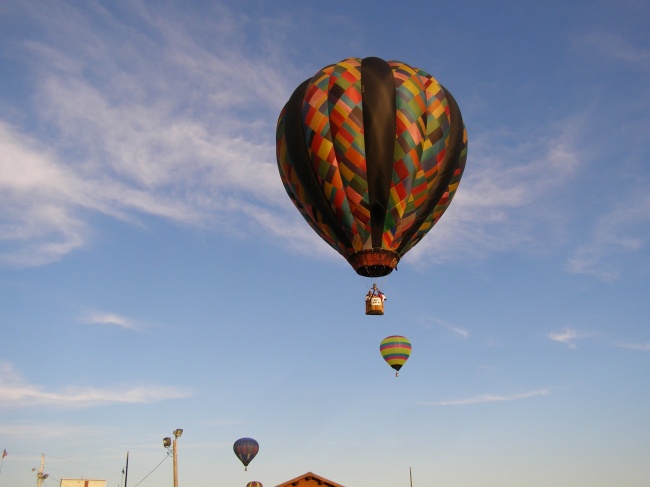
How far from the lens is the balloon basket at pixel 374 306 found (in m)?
28.9

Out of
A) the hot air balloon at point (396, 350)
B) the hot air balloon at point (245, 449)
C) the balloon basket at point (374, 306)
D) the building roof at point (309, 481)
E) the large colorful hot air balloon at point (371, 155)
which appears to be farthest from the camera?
the hot air balloon at point (245, 449)

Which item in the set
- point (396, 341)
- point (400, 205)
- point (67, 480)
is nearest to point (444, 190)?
point (400, 205)

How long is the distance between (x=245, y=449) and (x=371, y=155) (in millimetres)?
24794

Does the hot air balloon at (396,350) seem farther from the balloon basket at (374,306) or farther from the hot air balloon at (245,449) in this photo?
the hot air balloon at (245,449)

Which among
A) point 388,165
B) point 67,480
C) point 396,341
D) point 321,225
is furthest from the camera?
point 67,480

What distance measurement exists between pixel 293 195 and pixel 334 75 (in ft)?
17.3

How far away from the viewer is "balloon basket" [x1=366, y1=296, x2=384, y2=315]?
28859mm

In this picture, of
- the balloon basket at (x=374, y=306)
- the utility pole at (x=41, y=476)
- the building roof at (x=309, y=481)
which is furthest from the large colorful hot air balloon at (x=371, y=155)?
the utility pole at (x=41, y=476)

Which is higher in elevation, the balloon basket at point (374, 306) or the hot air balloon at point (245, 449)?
the balloon basket at point (374, 306)

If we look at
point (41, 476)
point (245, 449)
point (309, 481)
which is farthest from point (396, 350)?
point (41, 476)

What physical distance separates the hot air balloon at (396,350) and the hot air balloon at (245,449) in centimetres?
1211

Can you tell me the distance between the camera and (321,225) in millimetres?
28812

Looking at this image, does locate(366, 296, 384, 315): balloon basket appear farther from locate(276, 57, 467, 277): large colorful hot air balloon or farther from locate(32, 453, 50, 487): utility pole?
locate(32, 453, 50, 487): utility pole

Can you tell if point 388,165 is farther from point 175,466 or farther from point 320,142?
point 175,466
